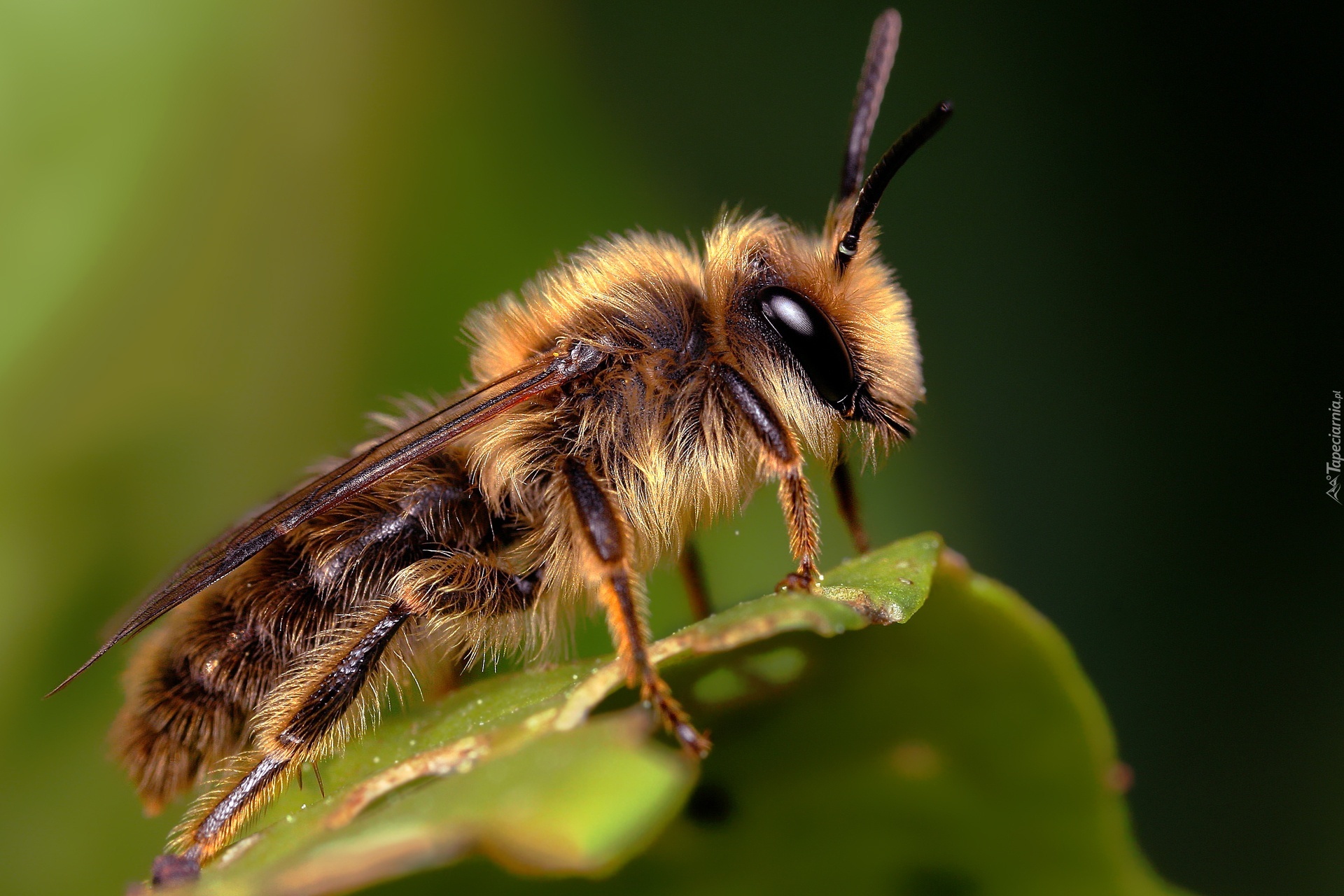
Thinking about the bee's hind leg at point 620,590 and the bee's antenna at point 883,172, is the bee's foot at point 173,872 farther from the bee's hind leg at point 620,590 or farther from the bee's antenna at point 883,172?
the bee's antenna at point 883,172

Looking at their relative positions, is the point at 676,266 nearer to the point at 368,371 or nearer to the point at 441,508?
the point at 441,508

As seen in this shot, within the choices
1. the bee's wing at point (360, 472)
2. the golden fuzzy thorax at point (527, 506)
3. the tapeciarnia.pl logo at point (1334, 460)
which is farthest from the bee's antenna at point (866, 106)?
the tapeciarnia.pl logo at point (1334, 460)

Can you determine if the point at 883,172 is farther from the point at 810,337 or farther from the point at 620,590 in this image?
the point at 620,590

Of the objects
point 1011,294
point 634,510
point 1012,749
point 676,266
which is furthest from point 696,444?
point 1011,294

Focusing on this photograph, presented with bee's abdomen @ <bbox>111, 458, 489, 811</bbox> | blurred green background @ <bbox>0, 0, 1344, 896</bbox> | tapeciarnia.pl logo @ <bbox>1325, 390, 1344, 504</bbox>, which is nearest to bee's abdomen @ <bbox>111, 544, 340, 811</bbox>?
bee's abdomen @ <bbox>111, 458, 489, 811</bbox>

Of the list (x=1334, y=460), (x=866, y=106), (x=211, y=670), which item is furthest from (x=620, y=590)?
(x=1334, y=460)
